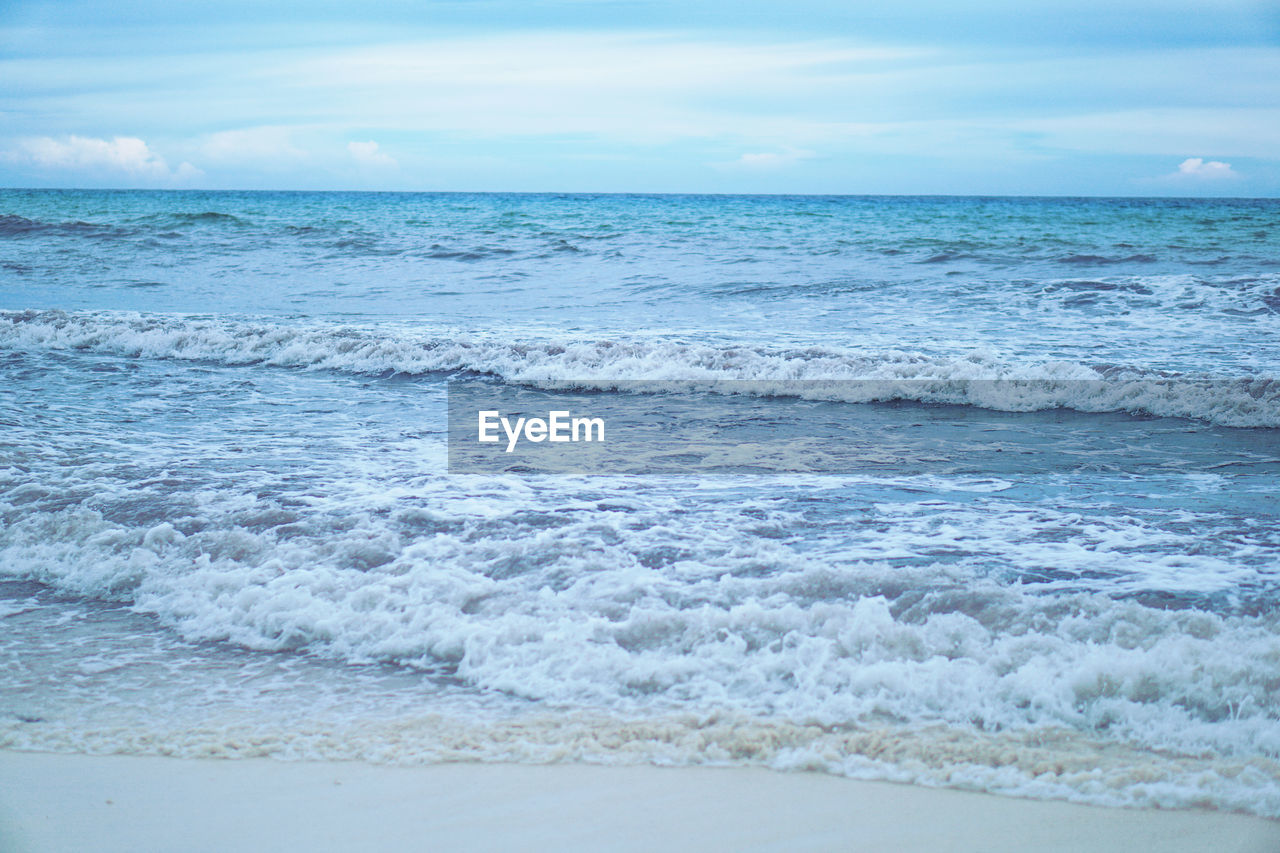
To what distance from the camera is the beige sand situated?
2.37m

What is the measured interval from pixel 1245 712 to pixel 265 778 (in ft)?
10.6

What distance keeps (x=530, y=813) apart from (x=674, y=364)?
24.1 feet

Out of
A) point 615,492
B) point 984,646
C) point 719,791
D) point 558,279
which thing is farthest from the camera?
point 558,279

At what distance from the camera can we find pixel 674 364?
957 cm

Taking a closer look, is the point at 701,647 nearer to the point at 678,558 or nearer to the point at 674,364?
the point at 678,558

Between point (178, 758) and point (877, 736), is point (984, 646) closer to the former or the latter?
point (877, 736)

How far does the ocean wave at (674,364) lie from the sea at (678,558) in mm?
50

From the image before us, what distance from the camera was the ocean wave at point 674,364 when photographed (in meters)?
7.99

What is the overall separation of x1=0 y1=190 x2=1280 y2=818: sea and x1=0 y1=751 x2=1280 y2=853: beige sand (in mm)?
83

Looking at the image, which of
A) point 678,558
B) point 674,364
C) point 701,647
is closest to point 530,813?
point 701,647

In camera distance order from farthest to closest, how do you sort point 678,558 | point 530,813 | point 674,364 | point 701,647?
1. point 674,364
2. point 678,558
3. point 701,647
4. point 530,813

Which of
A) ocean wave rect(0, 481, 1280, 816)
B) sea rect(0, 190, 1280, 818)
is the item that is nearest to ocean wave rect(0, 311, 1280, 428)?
sea rect(0, 190, 1280, 818)

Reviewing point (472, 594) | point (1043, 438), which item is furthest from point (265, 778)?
point (1043, 438)

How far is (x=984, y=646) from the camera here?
331 centimetres
